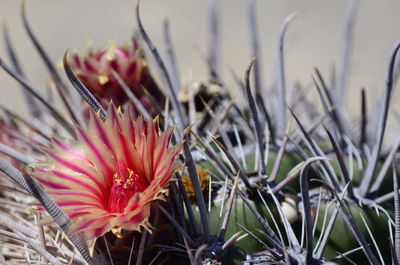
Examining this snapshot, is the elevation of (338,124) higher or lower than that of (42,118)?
lower

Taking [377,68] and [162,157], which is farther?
[377,68]

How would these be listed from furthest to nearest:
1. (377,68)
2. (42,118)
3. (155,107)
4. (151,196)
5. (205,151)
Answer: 1. (377,68)
2. (42,118)
3. (155,107)
4. (205,151)
5. (151,196)

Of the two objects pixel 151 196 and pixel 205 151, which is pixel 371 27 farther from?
pixel 151 196

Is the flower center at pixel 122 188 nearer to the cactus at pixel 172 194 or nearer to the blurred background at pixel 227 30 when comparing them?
the cactus at pixel 172 194

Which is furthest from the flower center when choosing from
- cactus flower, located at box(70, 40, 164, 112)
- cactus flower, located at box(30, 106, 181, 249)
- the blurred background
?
the blurred background

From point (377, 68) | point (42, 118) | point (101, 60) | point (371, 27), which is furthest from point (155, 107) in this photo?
point (371, 27)

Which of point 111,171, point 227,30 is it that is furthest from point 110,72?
point 227,30

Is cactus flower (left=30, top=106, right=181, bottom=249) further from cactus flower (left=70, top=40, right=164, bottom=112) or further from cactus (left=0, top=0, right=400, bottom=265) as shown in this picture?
cactus flower (left=70, top=40, right=164, bottom=112)
